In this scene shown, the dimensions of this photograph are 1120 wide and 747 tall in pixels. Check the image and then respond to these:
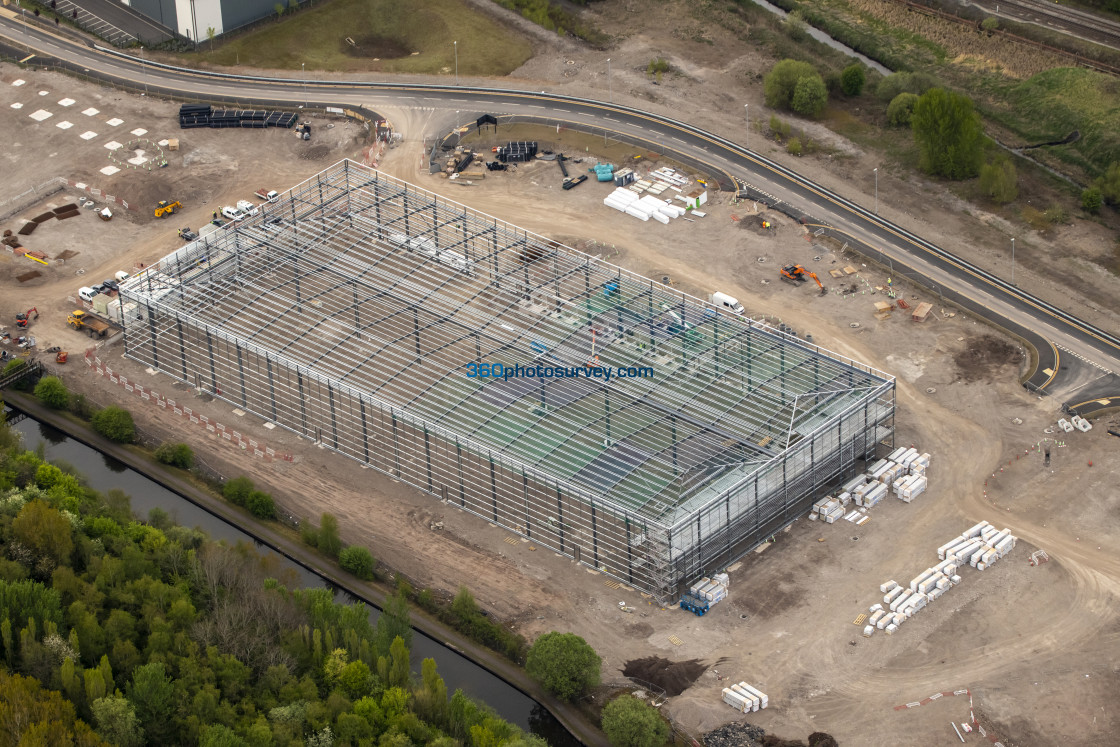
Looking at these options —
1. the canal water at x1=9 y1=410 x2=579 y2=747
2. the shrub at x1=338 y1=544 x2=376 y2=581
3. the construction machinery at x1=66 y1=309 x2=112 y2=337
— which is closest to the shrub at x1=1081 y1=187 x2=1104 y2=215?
the canal water at x1=9 y1=410 x2=579 y2=747

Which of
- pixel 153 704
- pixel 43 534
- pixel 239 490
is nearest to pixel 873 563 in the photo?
pixel 239 490

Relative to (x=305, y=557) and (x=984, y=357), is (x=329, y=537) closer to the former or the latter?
(x=305, y=557)

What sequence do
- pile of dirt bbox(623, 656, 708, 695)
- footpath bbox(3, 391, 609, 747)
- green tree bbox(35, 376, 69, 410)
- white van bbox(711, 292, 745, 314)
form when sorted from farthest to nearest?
white van bbox(711, 292, 745, 314) < green tree bbox(35, 376, 69, 410) < footpath bbox(3, 391, 609, 747) < pile of dirt bbox(623, 656, 708, 695)

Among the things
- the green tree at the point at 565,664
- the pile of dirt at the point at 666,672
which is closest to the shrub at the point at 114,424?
the green tree at the point at 565,664

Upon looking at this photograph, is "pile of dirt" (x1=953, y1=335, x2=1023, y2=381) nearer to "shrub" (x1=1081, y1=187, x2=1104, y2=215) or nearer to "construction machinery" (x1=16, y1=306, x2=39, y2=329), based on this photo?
"shrub" (x1=1081, y1=187, x2=1104, y2=215)

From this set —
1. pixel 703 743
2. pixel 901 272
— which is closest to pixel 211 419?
pixel 703 743

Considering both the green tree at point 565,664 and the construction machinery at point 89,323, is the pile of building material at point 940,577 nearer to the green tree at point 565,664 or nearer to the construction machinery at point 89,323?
the green tree at point 565,664

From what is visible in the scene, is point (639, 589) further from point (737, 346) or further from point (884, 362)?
point (884, 362)
